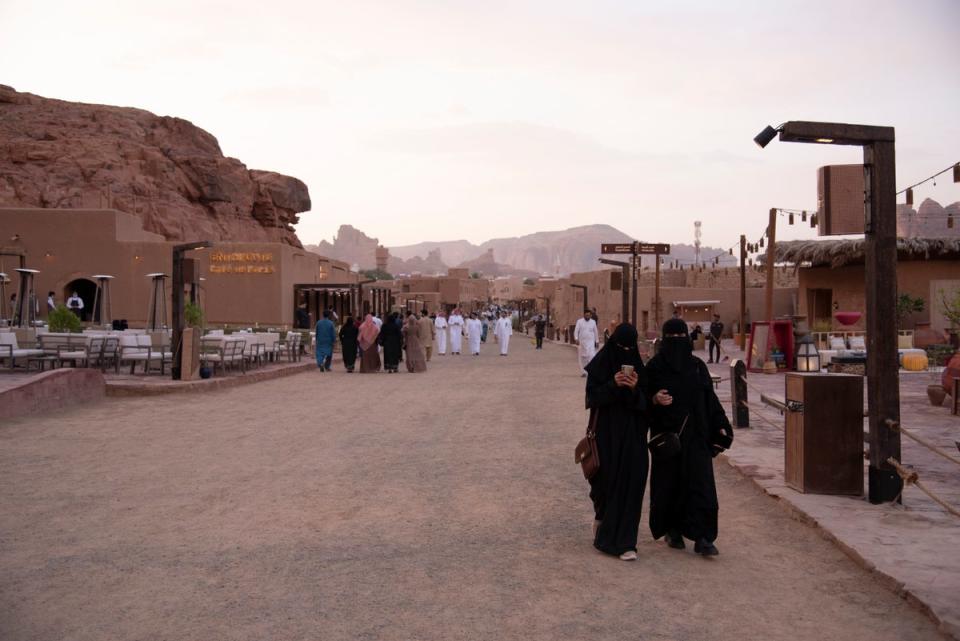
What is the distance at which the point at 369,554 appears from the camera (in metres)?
5.24

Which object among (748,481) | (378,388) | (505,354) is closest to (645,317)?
(505,354)

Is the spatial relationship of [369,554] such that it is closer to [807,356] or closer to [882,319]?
[882,319]

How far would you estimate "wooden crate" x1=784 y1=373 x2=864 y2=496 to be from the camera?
652 centimetres

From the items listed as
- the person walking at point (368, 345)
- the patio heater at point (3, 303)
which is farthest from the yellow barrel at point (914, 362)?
the patio heater at point (3, 303)

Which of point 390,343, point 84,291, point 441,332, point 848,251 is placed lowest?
point 390,343

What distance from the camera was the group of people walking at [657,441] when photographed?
5266 mm

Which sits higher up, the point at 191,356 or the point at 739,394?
the point at 191,356

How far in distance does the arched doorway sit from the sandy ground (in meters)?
26.3

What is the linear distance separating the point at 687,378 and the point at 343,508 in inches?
104

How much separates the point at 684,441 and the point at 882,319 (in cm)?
219

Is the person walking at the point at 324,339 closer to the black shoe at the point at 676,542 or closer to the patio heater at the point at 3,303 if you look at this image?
the patio heater at the point at 3,303

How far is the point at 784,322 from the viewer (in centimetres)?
1909

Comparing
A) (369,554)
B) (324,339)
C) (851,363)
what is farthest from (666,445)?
(324,339)

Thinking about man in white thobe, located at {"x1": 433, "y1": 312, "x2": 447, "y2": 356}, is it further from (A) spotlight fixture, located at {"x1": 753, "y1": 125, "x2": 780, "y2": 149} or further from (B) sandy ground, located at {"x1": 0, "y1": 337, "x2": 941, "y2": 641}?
(A) spotlight fixture, located at {"x1": 753, "y1": 125, "x2": 780, "y2": 149}
